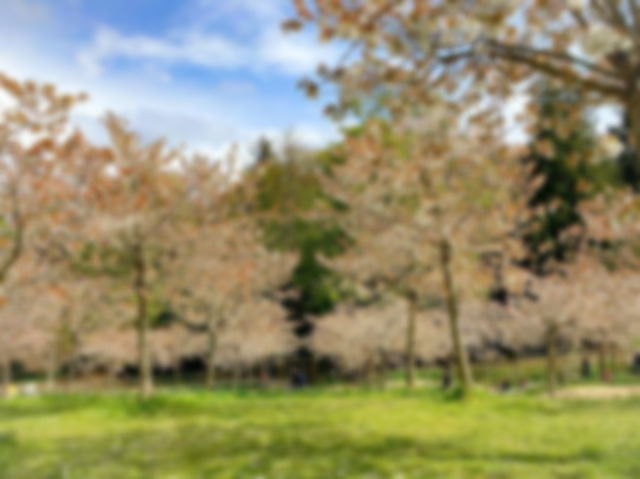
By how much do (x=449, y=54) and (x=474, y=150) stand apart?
8.12 meters

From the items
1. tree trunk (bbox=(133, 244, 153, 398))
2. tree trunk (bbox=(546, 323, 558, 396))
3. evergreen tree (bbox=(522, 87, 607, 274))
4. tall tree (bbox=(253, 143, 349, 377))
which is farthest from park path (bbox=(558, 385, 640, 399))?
tree trunk (bbox=(133, 244, 153, 398))

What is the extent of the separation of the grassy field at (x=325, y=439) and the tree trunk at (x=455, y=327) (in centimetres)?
72

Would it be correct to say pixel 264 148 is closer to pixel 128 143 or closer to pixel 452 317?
pixel 128 143

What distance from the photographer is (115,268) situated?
1531 centimetres

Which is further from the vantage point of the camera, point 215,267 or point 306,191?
point 306,191

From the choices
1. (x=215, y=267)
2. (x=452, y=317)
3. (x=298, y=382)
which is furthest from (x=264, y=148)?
(x=452, y=317)

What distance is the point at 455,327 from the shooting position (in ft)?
43.9

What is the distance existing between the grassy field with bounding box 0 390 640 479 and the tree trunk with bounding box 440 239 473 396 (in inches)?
28.4

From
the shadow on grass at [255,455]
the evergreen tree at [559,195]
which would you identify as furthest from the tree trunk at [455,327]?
the evergreen tree at [559,195]

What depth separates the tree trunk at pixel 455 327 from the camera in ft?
42.7

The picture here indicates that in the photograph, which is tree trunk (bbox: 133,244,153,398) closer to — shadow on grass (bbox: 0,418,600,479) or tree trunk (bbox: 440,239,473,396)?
shadow on grass (bbox: 0,418,600,479)

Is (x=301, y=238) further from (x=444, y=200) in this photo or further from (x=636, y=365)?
(x=444, y=200)

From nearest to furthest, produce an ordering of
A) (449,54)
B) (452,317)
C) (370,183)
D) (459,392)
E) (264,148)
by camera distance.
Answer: (449,54)
(459,392)
(452,317)
(370,183)
(264,148)

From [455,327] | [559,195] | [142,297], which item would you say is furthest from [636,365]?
[142,297]
